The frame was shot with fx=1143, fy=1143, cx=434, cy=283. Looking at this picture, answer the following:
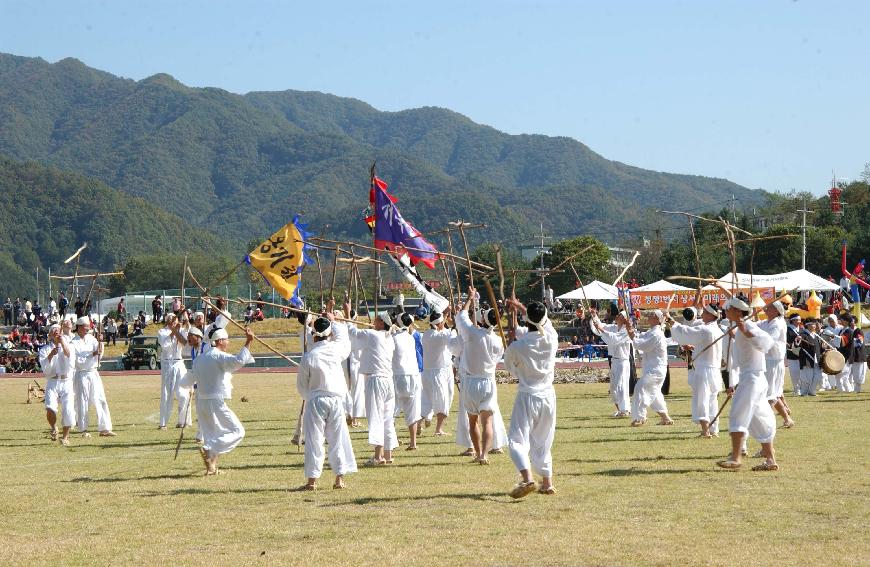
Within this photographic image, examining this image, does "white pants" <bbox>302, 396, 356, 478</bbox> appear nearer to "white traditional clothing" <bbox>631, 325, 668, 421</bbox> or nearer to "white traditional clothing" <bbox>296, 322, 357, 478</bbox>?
"white traditional clothing" <bbox>296, 322, 357, 478</bbox>

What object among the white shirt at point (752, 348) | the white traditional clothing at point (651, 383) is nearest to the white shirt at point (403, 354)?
the white traditional clothing at point (651, 383)

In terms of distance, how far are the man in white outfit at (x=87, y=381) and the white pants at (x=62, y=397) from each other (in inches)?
20.3

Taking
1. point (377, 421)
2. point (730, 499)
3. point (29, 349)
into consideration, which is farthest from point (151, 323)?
point (730, 499)

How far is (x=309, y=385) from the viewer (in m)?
12.1

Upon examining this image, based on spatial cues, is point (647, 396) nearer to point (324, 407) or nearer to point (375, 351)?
point (375, 351)

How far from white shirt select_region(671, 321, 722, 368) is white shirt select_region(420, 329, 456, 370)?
339 cm

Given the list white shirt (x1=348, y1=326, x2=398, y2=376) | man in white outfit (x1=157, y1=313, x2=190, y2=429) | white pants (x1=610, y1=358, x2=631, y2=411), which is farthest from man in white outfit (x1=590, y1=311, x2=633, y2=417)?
man in white outfit (x1=157, y1=313, x2=190, y2=429)

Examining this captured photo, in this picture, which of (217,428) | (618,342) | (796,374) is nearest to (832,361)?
(796,374)

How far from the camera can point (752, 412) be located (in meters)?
12.6

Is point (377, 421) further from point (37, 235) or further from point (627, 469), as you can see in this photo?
point (37, 235)

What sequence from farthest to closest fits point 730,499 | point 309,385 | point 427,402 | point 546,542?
point 427,402 → point 309,385 → point 730,499 → point 546,542

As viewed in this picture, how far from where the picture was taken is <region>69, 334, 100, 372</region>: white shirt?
18.3 metres

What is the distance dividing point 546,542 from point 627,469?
4187 millimetres

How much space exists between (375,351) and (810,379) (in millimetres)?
13478
